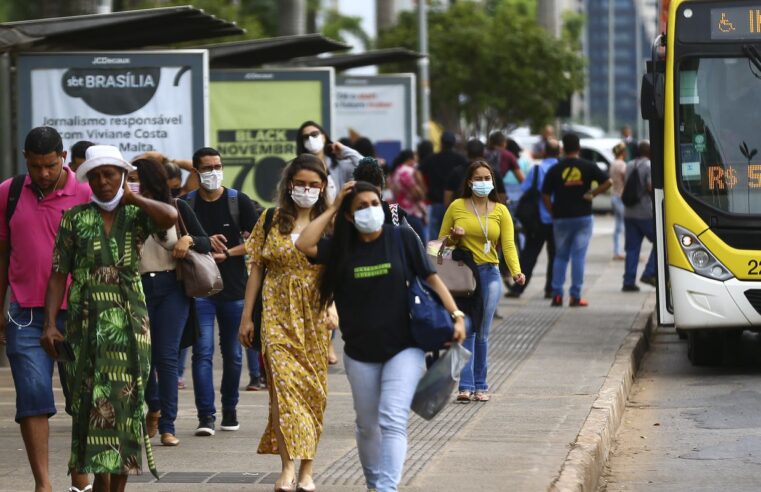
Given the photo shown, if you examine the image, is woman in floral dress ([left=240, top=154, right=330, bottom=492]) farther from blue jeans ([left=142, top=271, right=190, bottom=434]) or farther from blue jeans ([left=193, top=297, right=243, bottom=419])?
blue jeans ([left=193, top=297, right=243, bottom=419])

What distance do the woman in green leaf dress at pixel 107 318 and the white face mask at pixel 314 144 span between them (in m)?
4.23

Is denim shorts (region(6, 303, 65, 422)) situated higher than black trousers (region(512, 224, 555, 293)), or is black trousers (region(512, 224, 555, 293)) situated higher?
denim shorts (region(6, 303, 65, 422))

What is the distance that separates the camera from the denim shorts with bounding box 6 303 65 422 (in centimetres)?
738

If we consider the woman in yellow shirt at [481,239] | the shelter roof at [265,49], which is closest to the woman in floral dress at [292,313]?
the woman in yellow shirt at [481,239]

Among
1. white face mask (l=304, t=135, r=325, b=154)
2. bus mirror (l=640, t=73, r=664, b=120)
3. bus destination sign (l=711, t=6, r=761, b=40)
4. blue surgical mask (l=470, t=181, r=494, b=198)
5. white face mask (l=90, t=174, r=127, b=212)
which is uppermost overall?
bus destination sign (l=711, t=6, r=761, b=40)

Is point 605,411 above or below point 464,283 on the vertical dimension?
below

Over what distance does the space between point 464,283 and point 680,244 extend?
300cm

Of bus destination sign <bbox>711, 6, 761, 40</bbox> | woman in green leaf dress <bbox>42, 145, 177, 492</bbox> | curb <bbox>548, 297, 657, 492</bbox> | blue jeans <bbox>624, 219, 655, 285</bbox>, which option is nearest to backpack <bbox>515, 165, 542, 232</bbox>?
blue jeans <bbox>624, 219, 655, 285</bbox>

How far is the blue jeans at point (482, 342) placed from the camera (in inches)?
435

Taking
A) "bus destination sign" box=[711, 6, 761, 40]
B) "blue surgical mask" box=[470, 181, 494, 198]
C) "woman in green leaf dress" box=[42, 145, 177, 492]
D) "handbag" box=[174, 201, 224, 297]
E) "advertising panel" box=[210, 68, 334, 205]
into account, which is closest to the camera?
"woman in green leaf dress" box=[42, 145, 177, 492]

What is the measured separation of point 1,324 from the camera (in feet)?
24.5

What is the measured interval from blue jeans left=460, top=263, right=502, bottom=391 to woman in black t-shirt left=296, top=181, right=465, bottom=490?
390 centimetres

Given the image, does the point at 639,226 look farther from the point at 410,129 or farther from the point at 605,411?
the point at 605,411

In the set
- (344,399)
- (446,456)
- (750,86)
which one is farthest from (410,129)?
(446,456)
